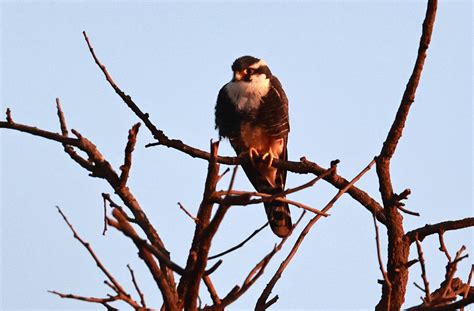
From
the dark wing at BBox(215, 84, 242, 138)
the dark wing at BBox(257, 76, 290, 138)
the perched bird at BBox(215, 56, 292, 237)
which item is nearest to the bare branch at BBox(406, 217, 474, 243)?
the perched bird at BBox(215, 56, 292, 237)

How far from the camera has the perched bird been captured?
5621mm

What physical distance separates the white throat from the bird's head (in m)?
0.01

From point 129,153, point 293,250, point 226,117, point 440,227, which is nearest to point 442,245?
point 440,227

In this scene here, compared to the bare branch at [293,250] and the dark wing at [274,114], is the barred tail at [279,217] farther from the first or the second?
the bare branch at [293,250]

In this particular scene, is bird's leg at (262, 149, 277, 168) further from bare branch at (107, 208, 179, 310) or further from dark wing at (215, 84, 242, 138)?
bare branch at (107, 208, 179, 310)

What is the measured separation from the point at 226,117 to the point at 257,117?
9.5 inches

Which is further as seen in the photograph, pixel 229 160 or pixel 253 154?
pixel 253 154

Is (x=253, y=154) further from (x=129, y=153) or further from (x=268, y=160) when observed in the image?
(x=129, y=153)

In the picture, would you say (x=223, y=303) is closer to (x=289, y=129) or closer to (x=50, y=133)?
(x=50, y=133)

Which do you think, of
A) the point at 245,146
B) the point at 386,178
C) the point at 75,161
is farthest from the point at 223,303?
the point at 245,146

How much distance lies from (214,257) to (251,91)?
3309 millimetres

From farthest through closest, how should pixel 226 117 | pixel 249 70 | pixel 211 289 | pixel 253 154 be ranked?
pixel 249 70 → pixel 226 117 → pixel 253 154 → pixel 211 289

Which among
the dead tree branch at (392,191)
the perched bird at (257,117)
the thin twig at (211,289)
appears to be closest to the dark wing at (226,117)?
the perched bird at (257,117)

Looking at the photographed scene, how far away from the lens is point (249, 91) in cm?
571
